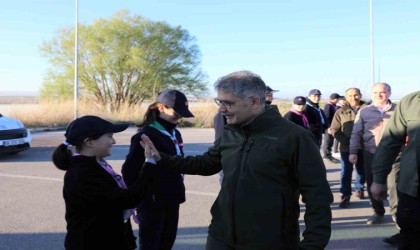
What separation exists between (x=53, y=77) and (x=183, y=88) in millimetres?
10705

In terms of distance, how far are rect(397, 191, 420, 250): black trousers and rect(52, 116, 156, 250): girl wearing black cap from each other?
189 cm

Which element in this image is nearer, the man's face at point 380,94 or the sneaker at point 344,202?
the man's face at point 380,94

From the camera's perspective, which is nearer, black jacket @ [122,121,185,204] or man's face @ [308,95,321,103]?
black jacket @ [122,121,185,204]

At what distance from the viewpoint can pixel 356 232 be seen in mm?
5105

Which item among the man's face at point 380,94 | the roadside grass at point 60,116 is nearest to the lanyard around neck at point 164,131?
the man's face at point 380,94

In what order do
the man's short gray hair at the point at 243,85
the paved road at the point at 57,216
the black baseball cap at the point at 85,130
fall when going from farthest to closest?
the paved road at the point at 57,216, the black baseball cap at the point at 85,130, the man's short gray hair at the point at 243,85

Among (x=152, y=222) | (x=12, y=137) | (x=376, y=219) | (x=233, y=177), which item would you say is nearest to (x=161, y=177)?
(x=152, y=222)

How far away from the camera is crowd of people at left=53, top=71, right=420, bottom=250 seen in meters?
2.17

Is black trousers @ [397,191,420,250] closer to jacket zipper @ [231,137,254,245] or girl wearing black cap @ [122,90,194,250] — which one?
jacket zipper @ [231,137,254,245]

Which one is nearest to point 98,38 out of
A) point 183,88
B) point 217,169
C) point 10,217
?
point 183,88

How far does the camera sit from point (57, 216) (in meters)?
5.76

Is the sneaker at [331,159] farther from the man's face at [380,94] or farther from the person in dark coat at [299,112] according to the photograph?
the man's face at [380,94]

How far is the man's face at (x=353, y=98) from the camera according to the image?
23.6 ft

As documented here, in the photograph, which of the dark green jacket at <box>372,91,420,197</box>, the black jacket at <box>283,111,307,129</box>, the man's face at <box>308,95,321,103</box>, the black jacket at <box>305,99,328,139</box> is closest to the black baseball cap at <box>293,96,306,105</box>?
the black jacket at <box>283,111,307,129</box>
